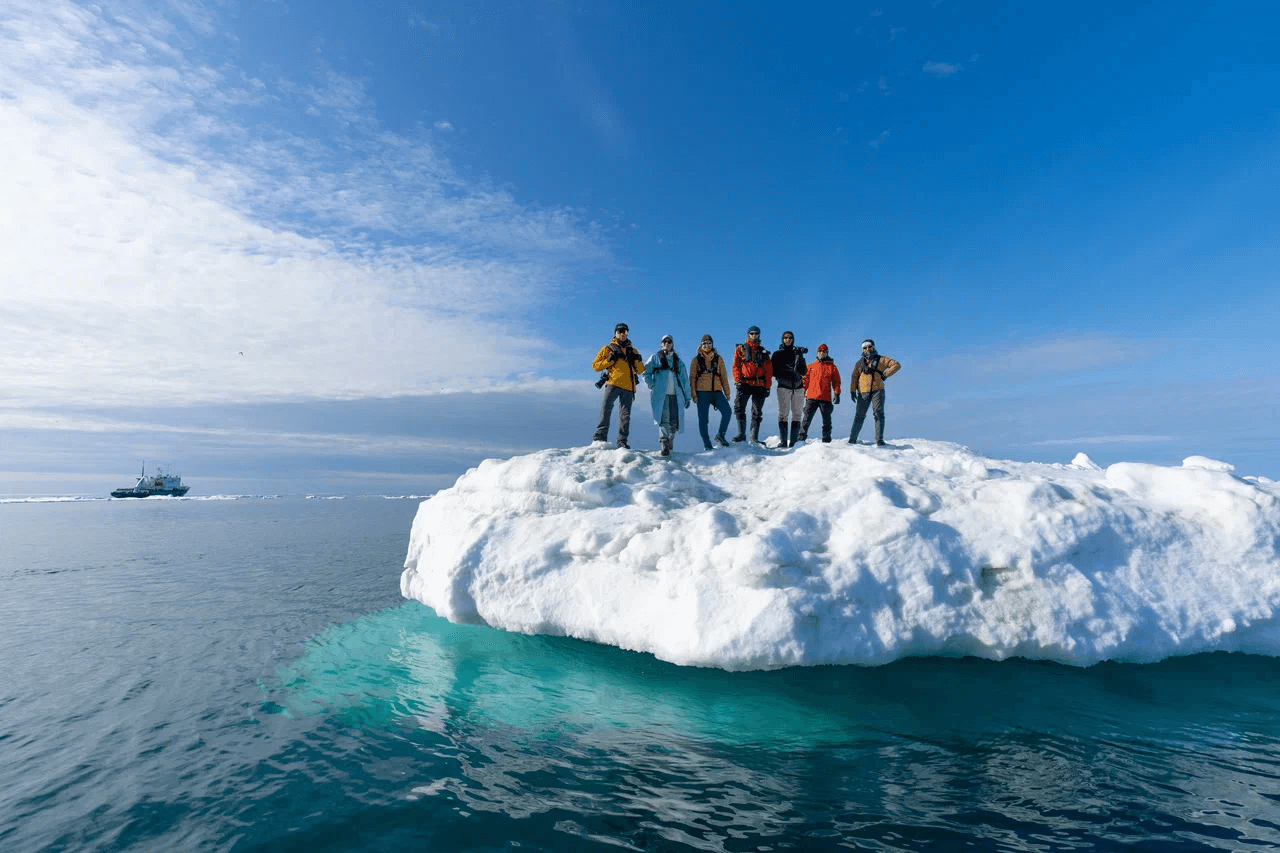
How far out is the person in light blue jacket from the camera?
1325 cm

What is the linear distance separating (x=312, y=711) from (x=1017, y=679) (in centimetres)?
1124

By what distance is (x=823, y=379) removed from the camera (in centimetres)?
1338

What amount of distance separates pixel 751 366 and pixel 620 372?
12.2ft

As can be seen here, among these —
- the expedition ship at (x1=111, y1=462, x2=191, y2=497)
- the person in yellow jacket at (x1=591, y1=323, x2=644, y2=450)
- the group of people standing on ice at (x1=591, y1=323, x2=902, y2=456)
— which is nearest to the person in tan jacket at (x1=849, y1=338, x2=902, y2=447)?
the group of people standing on ice at (x1=591, y1=323, x2=902, y2=456)

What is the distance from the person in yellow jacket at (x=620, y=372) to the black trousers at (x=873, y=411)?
5.53 metres

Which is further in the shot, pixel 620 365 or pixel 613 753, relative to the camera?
pixel 620 365

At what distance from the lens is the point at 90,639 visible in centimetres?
1348

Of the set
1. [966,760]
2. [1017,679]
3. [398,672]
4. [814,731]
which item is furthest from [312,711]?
[1017,679]

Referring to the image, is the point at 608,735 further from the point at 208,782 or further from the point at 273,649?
the point at 273,649

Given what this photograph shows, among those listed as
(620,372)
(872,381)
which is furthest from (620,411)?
(872,381)

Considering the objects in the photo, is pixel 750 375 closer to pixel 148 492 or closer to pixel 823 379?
pixel 823 379

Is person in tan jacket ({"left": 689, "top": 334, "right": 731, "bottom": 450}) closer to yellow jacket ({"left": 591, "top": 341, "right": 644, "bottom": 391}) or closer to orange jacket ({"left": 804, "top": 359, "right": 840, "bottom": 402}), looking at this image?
yellow jacket ({"left": 591, "top": 341, "right": 644, "bottom": 391})

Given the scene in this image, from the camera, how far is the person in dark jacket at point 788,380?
47.3 ft

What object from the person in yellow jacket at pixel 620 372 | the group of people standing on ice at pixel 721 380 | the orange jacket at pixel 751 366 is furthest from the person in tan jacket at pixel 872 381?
the person in yellow jacket at pixel 620 372
